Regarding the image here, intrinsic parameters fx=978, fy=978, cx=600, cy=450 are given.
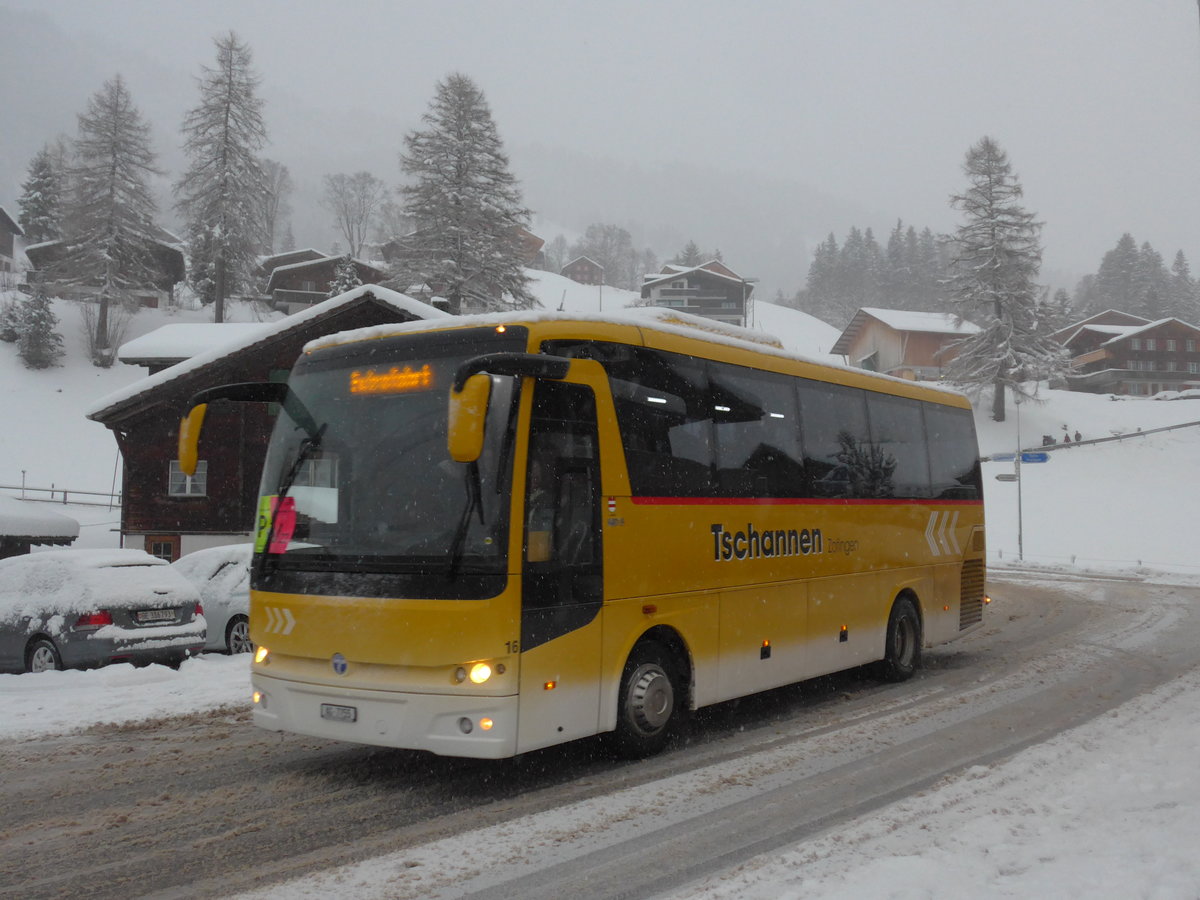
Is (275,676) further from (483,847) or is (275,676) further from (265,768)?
(483,847)

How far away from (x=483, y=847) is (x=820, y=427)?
6.08 metres

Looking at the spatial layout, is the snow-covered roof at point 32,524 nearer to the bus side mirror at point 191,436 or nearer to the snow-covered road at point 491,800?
the snow-covered road at point 491,800

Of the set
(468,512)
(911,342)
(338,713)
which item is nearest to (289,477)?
(468,512)

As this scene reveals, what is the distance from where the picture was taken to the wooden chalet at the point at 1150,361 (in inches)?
3551

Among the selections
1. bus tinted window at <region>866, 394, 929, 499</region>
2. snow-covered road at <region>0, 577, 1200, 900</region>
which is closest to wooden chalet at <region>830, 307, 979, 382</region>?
bus tinted window at <region>866, 394, 929, 499</region>

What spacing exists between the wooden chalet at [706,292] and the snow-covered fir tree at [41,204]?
57.4m

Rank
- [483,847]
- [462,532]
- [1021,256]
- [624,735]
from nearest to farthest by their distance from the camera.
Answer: [483,847] < [462,532] < [624,735] < [1021,256]

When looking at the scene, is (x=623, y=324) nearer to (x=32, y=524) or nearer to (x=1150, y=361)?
(x=32, y=524)

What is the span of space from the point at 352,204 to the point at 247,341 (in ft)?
276

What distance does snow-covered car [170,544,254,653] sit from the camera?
14039 millimetres

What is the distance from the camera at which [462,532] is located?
6.60 metres

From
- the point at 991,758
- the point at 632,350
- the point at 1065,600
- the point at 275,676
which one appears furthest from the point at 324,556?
the point at 1065,600

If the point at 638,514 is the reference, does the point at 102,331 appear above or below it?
above

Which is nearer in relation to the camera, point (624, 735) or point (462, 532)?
point (462, 532)
